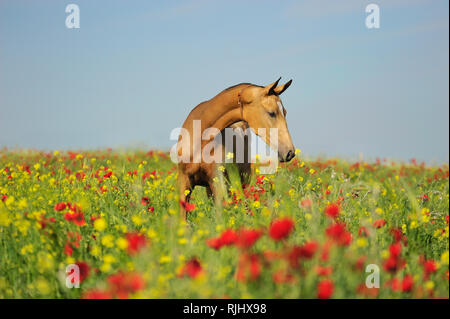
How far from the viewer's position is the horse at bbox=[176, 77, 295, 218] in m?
5.56

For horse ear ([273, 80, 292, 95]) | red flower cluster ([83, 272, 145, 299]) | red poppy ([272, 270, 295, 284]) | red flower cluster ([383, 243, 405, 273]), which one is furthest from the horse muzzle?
red flower cluster ([83, 272, 145, 299])

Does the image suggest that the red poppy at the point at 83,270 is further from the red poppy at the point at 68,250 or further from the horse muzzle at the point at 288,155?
the horse muzzle at the point at 288,155

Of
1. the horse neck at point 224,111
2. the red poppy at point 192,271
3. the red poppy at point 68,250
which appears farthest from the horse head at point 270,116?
the red poppy at point 192,271

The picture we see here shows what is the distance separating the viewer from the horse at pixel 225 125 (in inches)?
219

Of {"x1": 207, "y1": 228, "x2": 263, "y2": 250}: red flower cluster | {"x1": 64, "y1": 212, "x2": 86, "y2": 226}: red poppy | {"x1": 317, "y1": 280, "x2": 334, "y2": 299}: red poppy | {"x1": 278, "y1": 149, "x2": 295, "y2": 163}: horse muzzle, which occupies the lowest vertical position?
{"x1": 317, "y1": 280, "x2": 334, "y2": 299}: red poppy

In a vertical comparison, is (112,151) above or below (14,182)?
above

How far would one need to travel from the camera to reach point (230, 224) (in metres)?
4.79

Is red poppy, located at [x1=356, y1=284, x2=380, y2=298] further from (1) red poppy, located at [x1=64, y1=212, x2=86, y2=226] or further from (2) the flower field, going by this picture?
(1) red poppy, located at [x1=64, y1=212, x2=86, y2=226]

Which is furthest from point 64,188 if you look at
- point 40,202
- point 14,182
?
point 14,182

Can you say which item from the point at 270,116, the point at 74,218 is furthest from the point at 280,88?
the point at 74,218

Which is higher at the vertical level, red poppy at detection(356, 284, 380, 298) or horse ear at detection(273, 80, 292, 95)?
horse ear at detection(273, 80, 292, 95)

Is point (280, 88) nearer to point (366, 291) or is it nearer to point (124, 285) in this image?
point (366, 291)
